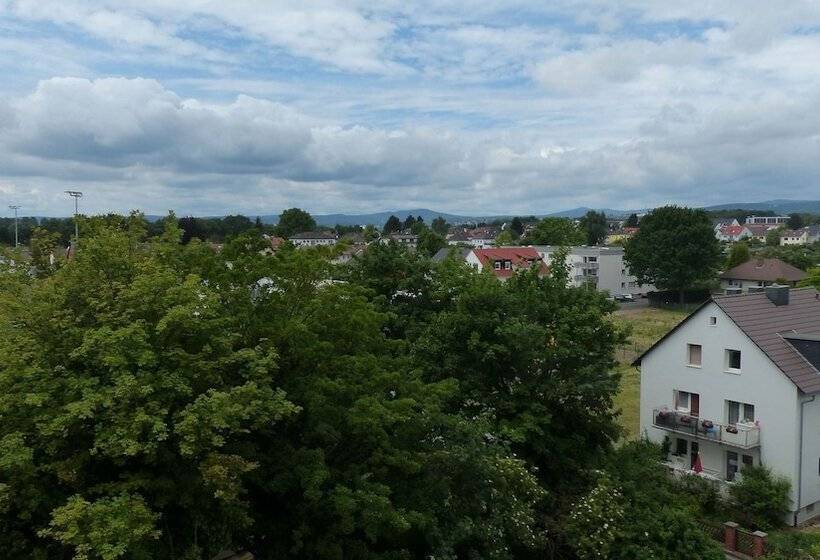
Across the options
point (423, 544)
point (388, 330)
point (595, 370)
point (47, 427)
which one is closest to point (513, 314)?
point (595, 370)

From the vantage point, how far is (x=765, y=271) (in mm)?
82375

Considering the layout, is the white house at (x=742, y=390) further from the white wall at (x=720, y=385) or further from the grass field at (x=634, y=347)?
the grass field at (x=634, y=347)

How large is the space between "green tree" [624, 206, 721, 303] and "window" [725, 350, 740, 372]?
5401 centimetres

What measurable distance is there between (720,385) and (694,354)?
155 centimetres

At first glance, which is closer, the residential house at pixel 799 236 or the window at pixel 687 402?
the window at pixel 687 402

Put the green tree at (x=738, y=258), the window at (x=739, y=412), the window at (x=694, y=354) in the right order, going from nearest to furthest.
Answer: the window at (x=739, y=412) < the window at (x=694, y=354) < the green tree at (x=738, y=258)

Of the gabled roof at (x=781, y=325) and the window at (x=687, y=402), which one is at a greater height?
the gabled roof at (x=781, y=325)

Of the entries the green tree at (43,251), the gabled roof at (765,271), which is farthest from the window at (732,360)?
the gabled roof at (765,271)

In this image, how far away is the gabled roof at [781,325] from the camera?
22.6 metres

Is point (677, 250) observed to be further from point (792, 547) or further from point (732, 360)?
point (792, 547)

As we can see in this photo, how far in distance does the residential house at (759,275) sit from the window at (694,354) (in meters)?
60.1

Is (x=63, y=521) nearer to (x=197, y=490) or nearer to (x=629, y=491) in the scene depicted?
(x=197, y=490)

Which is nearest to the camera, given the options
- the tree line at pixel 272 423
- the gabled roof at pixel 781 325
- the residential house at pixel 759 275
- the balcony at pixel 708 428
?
the tree line at pixel 272 423

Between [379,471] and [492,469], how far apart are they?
10.9 feet
